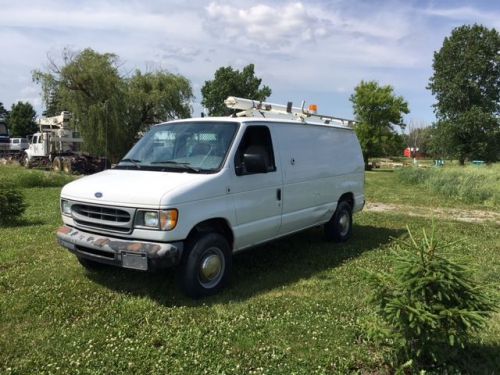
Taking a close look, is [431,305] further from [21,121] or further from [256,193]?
[21,121]

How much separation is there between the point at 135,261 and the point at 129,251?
0.39 ft

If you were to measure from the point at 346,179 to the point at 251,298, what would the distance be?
3752mm

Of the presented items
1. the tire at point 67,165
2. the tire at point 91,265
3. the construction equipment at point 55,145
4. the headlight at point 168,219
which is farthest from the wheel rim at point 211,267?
the construction equipment at point 55,145

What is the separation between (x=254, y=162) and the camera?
5.59m

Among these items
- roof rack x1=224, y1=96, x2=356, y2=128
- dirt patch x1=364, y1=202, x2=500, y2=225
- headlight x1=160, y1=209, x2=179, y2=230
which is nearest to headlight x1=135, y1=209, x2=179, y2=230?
headlight x1=160, y1=209, x2=179, y2=230

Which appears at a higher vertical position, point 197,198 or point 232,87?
point 232,87

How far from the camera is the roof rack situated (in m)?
→ 8.06

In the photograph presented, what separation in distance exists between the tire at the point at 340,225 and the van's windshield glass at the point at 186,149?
309 cm

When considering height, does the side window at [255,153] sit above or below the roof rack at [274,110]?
below

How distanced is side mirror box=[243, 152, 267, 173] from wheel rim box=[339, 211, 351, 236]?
3.13m

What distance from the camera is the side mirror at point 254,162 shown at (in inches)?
220

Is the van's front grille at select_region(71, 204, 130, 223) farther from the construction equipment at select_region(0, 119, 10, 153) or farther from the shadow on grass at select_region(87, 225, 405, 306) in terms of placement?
the construction equipment at select_region(0, 119, 10, 153)

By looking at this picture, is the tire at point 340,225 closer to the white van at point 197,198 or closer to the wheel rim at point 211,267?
the white van at point 197,198

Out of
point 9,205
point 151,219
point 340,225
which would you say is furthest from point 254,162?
point 9,205
